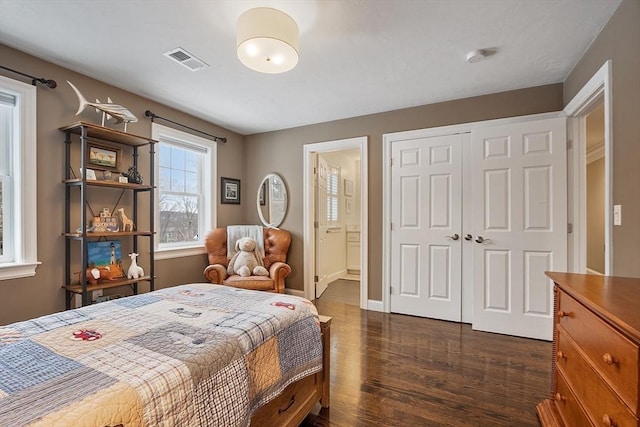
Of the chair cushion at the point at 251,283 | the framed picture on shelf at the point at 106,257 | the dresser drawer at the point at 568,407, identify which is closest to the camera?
the dresser drawer at the point at 568,407

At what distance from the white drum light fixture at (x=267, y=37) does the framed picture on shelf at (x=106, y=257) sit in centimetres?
219

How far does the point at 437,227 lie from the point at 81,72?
3.83 m

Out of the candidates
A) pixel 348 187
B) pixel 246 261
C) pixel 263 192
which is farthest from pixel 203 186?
pixel 348 187

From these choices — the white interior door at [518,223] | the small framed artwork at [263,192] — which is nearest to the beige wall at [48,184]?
the small framed artwork at [263,192]

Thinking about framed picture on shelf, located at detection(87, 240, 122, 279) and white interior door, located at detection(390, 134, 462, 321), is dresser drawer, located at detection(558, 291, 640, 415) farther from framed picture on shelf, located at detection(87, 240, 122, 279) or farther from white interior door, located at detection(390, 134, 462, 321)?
framed picture on shelf, located at detection(87, 240, 122, 279)

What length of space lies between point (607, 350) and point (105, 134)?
140 inches

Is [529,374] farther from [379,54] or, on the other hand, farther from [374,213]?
[379,54]

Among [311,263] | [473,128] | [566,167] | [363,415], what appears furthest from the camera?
[311,263]

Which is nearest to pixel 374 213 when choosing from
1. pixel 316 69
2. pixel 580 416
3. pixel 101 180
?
pixel 316 69

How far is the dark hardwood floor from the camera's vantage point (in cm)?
172

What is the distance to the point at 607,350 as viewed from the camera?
Result: 98cm

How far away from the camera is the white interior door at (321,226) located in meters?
4.27

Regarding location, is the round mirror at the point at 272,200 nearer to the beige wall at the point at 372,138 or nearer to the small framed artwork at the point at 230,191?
the beige wall at the point at 372,138

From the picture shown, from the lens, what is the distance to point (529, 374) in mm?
2174
